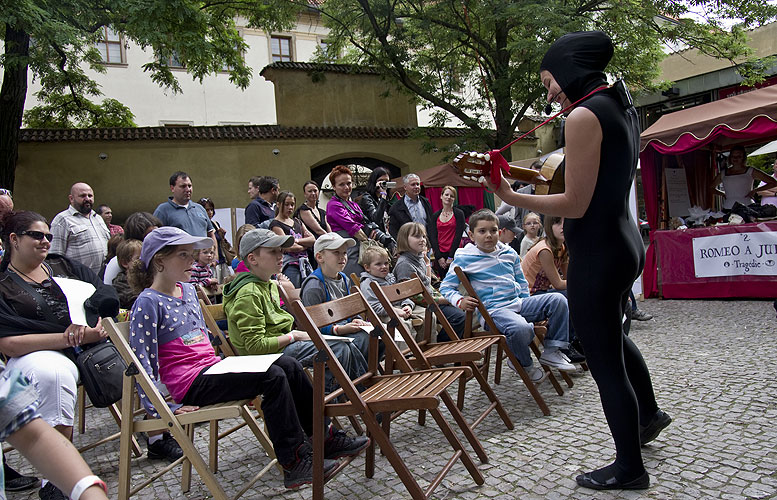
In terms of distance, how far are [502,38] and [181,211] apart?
37.7ft

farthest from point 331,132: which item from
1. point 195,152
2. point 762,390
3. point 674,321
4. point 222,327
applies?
point 762,390

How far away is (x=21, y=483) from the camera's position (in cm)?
331

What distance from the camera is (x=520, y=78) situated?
46.9 ft

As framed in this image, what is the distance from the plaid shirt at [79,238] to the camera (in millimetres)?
5840

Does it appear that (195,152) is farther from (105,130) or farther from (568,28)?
(568,28)

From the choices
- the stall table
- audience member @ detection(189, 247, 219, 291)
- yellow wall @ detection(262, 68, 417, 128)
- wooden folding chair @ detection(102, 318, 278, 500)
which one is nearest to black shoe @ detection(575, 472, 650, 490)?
wooden folding chair @ detection(102, 318, 278, 500)

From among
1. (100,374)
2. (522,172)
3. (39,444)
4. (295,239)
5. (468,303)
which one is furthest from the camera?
(295,239)

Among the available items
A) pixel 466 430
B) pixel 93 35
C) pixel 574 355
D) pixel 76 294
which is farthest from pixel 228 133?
pixel 466 430

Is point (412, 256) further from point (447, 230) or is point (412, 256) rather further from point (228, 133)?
point (228, 133)

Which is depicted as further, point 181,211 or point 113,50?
point 113,50

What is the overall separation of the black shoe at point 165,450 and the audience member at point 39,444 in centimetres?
207

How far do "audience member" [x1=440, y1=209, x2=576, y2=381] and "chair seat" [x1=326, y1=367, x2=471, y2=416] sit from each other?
1265 mm

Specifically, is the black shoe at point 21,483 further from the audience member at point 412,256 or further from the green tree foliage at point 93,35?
the green tree foliage at point 93,35

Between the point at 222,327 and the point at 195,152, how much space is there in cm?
1193
